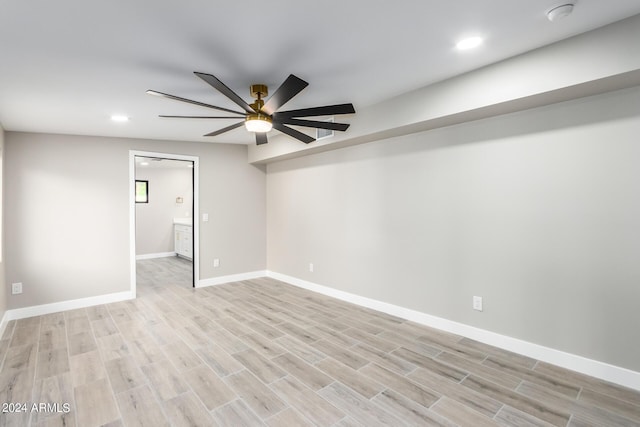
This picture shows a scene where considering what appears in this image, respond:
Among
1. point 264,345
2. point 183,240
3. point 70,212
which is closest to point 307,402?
point 264,345

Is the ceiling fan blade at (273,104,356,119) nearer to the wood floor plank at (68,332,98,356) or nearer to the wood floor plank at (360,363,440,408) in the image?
the wood floor plank at (360,363,440,408)

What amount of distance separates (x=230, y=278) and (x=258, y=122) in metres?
3.58

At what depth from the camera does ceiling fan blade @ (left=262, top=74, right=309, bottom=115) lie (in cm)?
201

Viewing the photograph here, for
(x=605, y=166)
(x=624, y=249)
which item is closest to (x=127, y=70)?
(x=605, y=166)

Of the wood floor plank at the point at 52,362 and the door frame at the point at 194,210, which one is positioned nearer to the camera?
the wood floor plank at the point at 52,362

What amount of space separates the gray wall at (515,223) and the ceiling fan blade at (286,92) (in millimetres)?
1782

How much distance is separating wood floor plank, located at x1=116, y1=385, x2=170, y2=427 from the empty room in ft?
0.04

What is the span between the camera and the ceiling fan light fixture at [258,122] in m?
2.58

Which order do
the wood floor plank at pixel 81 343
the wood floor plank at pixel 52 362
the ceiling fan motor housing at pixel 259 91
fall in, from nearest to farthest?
the wood floor plank at pixel 52 362, the ceiling fan motor housing at pixel 259 91, the wood floor plank at pixel 81 343

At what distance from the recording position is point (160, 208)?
319 inches

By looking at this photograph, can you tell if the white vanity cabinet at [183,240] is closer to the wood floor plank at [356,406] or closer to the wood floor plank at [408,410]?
the wood floor plank at [356,406]

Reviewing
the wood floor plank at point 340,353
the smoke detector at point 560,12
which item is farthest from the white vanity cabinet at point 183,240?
the smoke detector at point 560,12

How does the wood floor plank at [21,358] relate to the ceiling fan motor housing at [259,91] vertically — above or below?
below

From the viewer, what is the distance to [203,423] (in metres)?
1.92
